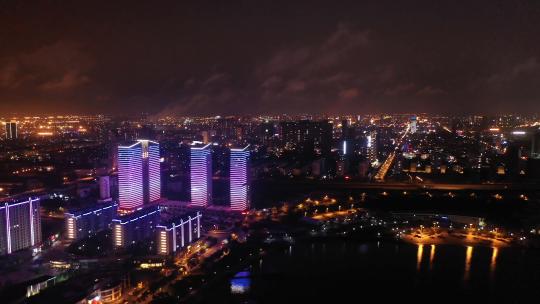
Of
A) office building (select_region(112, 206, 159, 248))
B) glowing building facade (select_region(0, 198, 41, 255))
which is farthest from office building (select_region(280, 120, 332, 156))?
glowing building facade (select_region(0, 198, 41, 255))

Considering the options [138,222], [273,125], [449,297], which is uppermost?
[273,125]

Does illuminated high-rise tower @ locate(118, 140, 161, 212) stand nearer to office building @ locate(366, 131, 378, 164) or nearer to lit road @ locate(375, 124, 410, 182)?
lit road @ locate(375, 124, 410, 182)

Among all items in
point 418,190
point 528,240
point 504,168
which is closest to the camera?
point 528,240

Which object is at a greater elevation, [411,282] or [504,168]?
[504,168]

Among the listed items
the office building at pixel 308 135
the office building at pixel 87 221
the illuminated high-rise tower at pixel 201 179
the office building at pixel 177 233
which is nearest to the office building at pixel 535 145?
the office building at pixel 308 135

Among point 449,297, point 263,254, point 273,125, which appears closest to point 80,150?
point 273,125

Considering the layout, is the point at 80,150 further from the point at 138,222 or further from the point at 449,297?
the point at 449,297

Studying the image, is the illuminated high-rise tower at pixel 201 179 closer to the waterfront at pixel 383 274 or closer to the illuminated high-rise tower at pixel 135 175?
the illuminated high-rise tower at pixel 135 175
